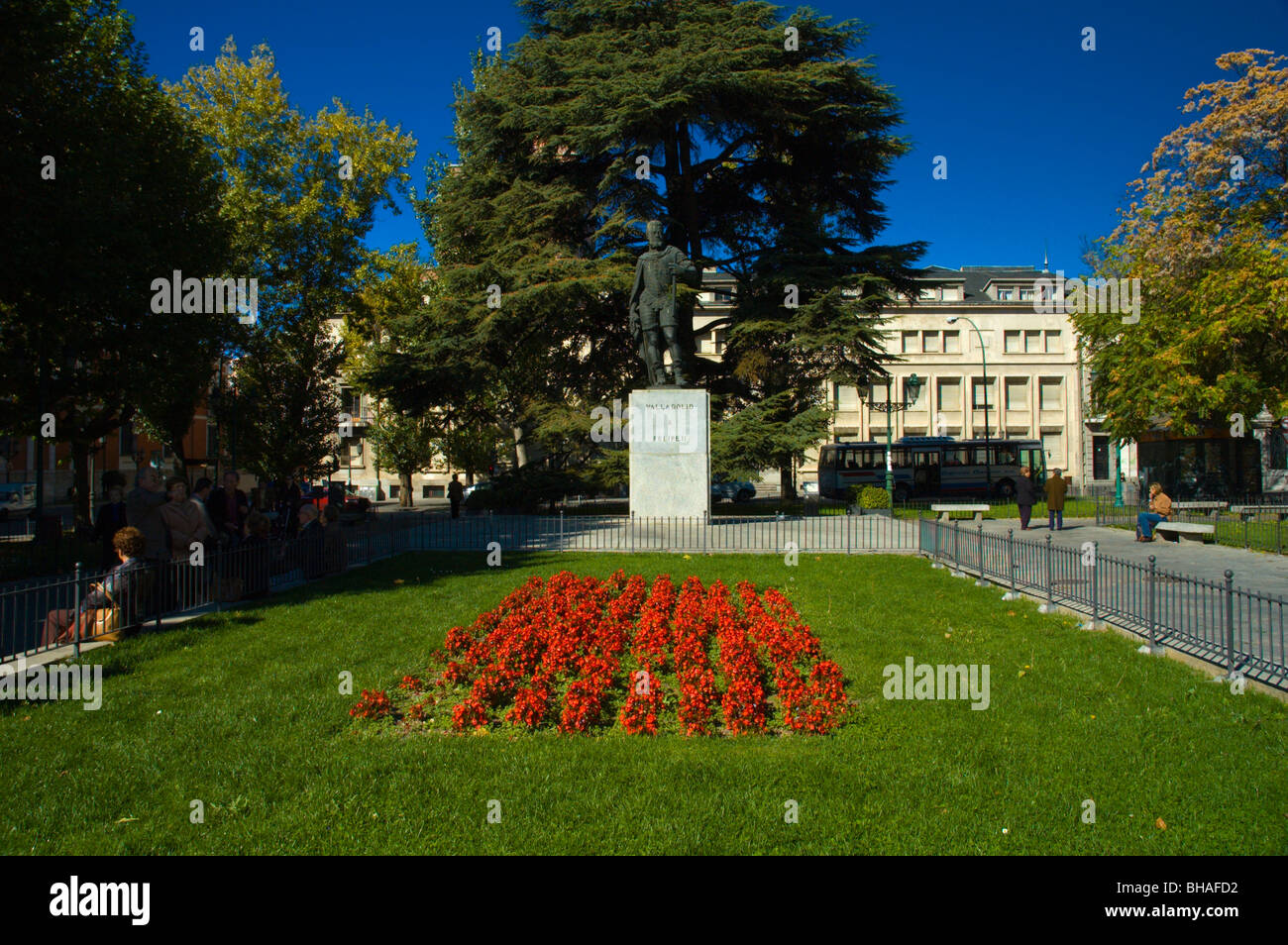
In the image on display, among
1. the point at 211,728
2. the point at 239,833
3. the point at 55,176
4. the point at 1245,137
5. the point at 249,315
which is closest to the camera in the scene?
the point at 239,833

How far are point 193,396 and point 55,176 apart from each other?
11385 mm

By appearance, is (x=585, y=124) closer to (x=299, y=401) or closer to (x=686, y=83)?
(x=686, y=83)

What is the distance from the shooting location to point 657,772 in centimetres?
510

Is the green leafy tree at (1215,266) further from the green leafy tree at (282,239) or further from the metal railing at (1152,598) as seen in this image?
the green leafy tree at (282,239)

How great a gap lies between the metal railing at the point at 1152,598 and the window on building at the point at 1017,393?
5358 centimetres

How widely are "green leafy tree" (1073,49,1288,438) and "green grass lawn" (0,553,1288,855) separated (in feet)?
73.1

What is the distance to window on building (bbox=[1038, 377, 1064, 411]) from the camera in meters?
61.8

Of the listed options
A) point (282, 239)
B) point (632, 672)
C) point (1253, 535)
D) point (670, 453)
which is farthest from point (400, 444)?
point (632, 672)

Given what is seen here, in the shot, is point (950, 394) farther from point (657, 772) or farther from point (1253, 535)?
point (657, 772)

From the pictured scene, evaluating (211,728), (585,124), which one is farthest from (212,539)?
(585,124)

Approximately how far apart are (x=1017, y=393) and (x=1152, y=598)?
59.3 m

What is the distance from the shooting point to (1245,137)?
83.9 ft

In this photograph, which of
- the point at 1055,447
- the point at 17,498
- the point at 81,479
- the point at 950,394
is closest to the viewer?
the point at 81,479
